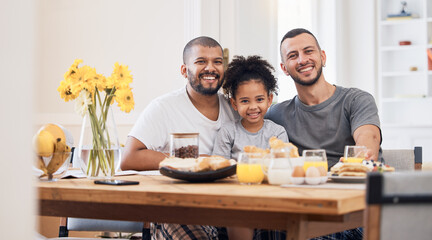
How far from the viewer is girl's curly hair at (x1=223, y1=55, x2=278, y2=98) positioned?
2697 millimetres

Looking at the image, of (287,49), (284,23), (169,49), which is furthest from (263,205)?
(284,23)

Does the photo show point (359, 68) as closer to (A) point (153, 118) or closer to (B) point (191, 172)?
(A) point (153, 118)

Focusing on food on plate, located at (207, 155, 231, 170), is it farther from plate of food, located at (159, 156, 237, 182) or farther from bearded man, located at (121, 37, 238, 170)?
bearded man, located at (121, 37, 238, 170)

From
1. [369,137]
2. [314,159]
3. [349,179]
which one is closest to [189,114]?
[369,137]

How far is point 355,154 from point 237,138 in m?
0.78

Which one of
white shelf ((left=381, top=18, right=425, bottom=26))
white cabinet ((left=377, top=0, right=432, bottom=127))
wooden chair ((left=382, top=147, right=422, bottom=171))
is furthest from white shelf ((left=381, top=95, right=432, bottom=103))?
wooden chair ((left=382, top=147, right=422, bottom=171))

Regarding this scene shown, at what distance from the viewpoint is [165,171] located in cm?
174

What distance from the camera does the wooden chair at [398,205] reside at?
1.06 meters

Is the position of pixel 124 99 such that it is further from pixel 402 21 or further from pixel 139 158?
pixel 402 21

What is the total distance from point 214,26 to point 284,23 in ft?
5.29

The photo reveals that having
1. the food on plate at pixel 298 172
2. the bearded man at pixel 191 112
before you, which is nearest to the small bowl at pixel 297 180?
the food on plate at pixel 298 172

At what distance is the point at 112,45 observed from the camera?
172 inches

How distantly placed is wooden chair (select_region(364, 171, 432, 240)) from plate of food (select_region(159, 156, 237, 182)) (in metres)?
0.70

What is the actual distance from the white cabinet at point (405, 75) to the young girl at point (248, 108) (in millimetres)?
4167
